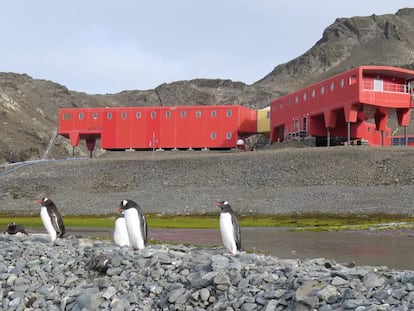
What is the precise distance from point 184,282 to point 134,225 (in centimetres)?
379

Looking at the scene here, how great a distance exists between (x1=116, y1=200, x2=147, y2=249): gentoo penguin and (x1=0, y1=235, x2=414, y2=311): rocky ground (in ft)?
2.41

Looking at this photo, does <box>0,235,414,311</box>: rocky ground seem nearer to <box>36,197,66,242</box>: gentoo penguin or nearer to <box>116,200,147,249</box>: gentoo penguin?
<box>116,200,147,249</box>: gentoo penguin

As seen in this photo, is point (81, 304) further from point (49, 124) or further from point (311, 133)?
point (49, 124)

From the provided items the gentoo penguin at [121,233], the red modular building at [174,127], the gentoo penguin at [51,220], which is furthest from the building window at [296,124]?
the gentoo penguin at [121,233]

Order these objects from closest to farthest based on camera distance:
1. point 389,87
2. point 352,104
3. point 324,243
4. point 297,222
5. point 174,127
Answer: point 324,243 < point 297,222 < point 352,104 < point 389,87 < point 174,127

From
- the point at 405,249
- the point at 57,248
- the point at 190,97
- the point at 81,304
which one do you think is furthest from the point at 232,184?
the point at 190,97

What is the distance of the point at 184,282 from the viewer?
37.9 feet

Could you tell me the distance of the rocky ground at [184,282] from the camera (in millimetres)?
9219

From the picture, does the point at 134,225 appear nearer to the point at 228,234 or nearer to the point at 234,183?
the point at 228,234

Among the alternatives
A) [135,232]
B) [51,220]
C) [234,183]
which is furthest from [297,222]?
[135,232]

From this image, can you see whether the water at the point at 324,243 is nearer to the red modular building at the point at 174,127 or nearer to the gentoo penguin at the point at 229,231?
the gentoo penguin at the point at 229,231

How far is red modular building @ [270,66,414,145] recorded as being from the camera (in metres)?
49.1

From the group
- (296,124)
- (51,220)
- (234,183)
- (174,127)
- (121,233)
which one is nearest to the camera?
(121,233)

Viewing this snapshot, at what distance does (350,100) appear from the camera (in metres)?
49.3
